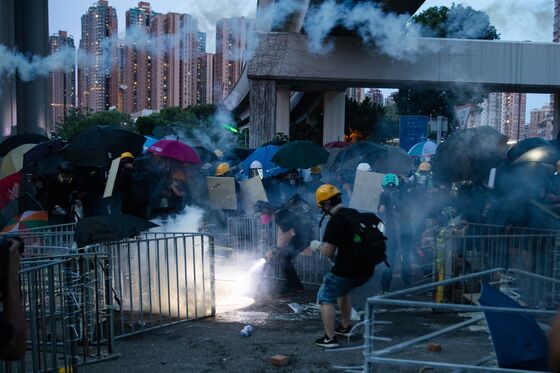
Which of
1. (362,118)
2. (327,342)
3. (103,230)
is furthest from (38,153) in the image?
(362,118)

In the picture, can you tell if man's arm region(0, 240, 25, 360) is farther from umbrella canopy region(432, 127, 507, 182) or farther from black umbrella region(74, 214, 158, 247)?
umbrella canopy region(432, 127, 507, 182)

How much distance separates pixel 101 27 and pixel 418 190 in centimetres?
3116

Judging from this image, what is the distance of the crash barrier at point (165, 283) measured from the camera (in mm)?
6789

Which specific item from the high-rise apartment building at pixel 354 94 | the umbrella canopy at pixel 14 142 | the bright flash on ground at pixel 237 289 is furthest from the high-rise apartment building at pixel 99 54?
→ the high-rise apartment building at pixel 354 94

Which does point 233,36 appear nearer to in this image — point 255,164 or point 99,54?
point 99,54

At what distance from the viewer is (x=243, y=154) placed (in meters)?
17.3

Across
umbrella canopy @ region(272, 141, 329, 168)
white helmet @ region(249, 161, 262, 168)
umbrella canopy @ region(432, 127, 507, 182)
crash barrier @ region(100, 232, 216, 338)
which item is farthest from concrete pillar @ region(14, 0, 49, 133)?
umbrella canopy @ region(432, 127, 507, 182)

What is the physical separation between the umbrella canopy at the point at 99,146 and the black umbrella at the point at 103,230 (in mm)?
4052

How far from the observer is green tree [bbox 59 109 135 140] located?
46.6m

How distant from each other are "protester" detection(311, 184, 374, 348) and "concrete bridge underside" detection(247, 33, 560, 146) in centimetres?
1670

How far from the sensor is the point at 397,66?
24406 mm

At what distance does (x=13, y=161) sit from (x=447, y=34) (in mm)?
18011

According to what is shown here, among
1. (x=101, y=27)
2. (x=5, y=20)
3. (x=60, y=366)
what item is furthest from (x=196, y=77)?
(x=60, y=366)

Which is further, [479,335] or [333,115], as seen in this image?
[333,115]
